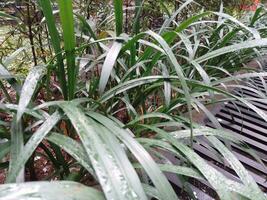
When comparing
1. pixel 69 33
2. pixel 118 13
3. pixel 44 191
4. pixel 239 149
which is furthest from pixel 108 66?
pixel 239 149

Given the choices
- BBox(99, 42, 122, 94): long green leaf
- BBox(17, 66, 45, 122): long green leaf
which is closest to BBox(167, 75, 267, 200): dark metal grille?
BBox(99, 42, 122, 94): long green leaf

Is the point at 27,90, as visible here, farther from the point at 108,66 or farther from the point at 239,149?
the point at 239,149

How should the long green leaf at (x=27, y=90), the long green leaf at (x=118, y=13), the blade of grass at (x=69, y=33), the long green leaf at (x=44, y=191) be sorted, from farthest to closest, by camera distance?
the long green leaf at (x=118, y=13), the blade of grass at (x=69, y=33), the long green leaf at (x=27, y=90), the long green leaf at (x=44, y=191)

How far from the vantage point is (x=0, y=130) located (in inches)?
31.7

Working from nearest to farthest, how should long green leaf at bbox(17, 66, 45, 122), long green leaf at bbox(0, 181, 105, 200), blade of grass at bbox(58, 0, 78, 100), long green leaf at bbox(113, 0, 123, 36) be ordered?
1. long green leaf at bbox(0, 181, 105, 200)
2. long green leaf at bbox(17, 66, 45, 122)
3. blade of grass at bbox(58, 0, 78, 100)
4. long green leaf at bbox(113, 0, 123, 36)

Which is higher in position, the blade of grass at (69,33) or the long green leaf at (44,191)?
the blade of grass at (69,33)

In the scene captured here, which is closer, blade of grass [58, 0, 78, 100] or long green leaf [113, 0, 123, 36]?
blade of grass [58, 0, 78, 100]

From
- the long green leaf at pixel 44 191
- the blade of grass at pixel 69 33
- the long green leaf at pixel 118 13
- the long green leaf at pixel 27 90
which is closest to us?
the long green leaf at pixel 44 191

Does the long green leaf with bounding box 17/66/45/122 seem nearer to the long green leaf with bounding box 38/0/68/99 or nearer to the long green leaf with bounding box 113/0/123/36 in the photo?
the long green leaf with bounding box 38/0/68/99

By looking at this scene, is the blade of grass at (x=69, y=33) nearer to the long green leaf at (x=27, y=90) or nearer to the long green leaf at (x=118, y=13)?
the long green leaf at (x=27, y=90)

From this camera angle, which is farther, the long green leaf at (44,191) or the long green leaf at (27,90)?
the long green leaf at (27,90)

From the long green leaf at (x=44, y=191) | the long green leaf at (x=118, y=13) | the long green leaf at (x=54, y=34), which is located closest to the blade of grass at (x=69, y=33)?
the long green leaf at (x=54, y=34)

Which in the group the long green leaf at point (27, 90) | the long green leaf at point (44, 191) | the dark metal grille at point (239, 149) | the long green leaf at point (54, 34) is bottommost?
the dark metal grille at point (239, 149)

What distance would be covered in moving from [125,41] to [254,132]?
0.85 meters
